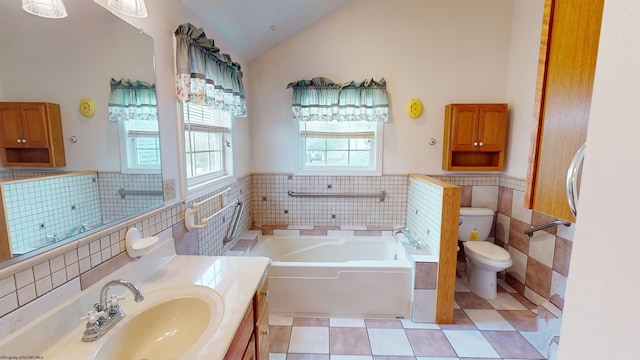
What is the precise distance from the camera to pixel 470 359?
6.20 feet

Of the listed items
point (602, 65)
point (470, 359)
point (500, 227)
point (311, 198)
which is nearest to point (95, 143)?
point (602, 65)

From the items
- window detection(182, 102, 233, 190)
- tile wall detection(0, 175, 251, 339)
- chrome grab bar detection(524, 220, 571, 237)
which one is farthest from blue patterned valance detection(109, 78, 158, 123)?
chrome grab bar detection(524, 220, 571, 237)

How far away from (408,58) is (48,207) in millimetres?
3092

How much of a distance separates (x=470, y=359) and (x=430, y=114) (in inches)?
88.7

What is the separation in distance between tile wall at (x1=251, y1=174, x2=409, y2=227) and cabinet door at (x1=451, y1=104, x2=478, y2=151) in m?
0.66

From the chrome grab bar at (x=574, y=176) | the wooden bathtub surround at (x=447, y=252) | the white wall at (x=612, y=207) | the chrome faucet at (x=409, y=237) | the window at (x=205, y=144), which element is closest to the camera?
the white wall at (x=612, y=207)

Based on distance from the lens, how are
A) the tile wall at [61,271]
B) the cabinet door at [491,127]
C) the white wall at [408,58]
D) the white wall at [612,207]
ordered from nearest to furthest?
the white wall at [612,207], the tile wall at [61,271], the cabinet door at [491,127], the white wall at [408,58]

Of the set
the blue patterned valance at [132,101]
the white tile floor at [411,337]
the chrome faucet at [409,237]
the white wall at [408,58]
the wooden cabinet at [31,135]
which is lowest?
the white tile floor at [411,337]

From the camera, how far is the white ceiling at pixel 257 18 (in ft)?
6.37

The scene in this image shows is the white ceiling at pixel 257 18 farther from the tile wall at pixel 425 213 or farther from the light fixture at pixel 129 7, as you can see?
the tile wall at pixel 425 213

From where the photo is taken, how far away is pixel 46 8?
947mm

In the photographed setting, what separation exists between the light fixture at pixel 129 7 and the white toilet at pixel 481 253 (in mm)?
3003

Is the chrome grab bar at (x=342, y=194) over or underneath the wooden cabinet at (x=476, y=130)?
underneath

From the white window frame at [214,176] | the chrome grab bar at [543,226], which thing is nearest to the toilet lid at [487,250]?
the chrome grab bar at [543,226]
